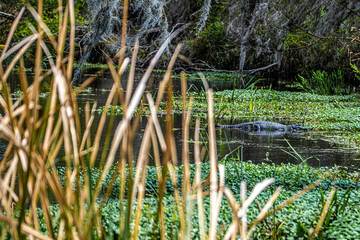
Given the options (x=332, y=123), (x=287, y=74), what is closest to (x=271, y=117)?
(x=332, y=123)

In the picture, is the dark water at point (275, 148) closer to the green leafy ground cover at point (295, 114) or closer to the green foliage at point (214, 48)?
the green leafy ground cover at point (295, 114)

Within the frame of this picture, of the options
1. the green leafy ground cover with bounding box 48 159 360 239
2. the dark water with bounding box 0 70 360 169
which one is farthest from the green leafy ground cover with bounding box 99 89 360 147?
the green leafy ground cover with bounding box 48 159 360 239

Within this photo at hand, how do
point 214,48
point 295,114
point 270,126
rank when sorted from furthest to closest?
point 214,48, point 295,114, point 270,126

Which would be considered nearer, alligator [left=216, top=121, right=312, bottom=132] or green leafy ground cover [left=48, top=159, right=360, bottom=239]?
green leafy ground cover [left=48, top=159, right=360, bottom=239]

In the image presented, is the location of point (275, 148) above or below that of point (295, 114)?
below

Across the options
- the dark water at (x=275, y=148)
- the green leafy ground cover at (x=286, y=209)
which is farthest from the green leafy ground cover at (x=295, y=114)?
the green leafy ground cover at (x=286, y=209)

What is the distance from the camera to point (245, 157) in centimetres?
520

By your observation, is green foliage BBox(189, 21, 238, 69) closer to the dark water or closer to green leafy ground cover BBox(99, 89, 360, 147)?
green leafy ground cover BBox(99, 89, 360, 147)

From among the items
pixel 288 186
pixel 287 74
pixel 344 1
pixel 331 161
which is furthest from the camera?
pixel 287 74

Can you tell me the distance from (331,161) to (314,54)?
1080 cm

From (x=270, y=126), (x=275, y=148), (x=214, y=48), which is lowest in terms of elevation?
(x=275, y=148)

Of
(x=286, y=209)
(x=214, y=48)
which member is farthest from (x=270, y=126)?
(x=214, y=48)

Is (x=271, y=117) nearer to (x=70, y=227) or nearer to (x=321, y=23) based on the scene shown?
(x=321, y=23)

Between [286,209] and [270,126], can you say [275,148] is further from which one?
[286,209]
